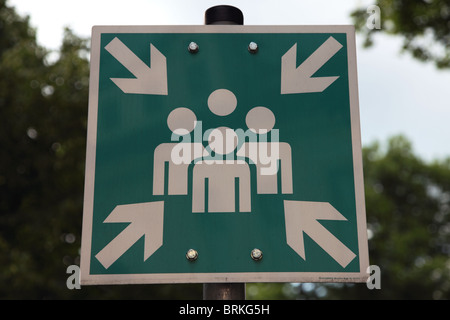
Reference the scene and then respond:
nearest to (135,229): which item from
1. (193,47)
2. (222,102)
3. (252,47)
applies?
(222,102)

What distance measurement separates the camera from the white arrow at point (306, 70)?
7.82 ft

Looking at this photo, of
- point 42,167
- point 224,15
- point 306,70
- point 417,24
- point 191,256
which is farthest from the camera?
point 42,167

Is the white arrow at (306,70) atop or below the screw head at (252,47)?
below

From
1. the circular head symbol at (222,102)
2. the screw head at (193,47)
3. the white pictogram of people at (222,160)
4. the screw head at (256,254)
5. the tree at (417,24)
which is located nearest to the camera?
the screw head at (256,254)

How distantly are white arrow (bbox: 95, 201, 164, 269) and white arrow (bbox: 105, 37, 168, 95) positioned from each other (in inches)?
22.1

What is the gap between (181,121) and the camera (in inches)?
91.4

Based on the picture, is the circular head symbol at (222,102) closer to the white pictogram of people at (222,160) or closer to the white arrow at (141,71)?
the white pictogram of people at (222,160)

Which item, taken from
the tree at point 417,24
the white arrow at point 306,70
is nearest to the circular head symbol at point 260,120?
the white arrow at point 306,70

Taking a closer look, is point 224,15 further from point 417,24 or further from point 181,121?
point 417,24

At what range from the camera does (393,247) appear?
20688 millimetres

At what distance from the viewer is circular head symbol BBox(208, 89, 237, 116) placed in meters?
2.33

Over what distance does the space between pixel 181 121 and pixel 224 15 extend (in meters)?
0.63
